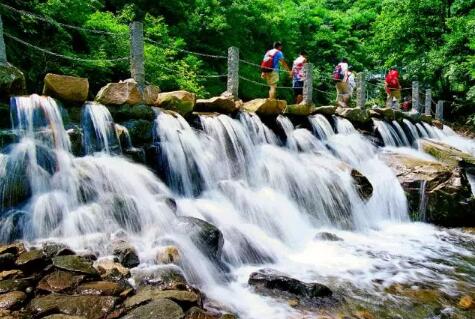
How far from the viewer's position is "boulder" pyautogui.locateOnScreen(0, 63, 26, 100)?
575cm

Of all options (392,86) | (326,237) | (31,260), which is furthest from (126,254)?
(392,86)

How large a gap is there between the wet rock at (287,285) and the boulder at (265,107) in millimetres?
5043

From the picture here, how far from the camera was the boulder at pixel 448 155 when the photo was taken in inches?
419

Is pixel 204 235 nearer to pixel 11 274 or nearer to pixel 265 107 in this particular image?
pixel 11 274

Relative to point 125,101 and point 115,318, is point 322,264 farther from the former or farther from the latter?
point 125,101

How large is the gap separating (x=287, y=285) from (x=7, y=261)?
111 inches

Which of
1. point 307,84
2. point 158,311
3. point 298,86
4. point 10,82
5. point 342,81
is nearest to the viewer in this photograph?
point 158,311

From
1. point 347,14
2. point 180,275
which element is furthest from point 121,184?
point 347,14

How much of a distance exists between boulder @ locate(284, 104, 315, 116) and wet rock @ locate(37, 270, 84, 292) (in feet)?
23.5

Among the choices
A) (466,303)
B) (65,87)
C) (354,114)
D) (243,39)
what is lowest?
(466,303)

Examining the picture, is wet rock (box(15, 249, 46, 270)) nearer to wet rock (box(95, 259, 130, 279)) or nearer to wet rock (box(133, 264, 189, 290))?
wet rock (box(95, 259, 130, 279))

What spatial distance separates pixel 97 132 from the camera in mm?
6391

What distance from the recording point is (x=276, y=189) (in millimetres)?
7992

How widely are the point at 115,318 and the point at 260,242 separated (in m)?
3.01
